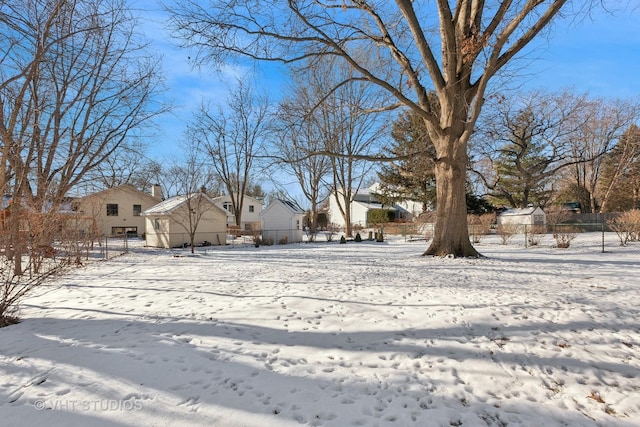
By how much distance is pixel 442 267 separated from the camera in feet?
30.3

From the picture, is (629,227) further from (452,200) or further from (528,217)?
(452,200)

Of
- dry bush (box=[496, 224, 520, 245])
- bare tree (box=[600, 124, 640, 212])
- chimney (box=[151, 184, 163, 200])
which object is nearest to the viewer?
dry bush (box=[496, 224, 520, 245])

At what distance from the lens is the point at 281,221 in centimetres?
2586

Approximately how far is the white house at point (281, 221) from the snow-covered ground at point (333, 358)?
61.1 ft

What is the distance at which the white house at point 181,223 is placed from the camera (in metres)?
→ 22.0

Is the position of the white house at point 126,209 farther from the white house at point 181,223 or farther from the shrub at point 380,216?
the shrub at point 380,216

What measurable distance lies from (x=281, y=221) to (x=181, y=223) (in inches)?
299

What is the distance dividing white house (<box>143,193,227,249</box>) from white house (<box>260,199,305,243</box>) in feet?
11.6

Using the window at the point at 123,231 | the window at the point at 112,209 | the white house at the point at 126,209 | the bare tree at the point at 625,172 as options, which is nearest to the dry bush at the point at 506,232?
the bare tree at the point at 625,172

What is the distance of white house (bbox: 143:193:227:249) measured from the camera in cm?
2203

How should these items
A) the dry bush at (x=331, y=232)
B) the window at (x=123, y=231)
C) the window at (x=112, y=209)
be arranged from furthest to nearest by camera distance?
1. the window at (x=123, y=231)
2. the window at (x=112, y=209)
3. the dry bush at (x=331, y=232)

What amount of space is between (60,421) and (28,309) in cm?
494

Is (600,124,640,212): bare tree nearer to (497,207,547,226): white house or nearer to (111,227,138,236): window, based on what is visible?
(497,207,547,226): white house

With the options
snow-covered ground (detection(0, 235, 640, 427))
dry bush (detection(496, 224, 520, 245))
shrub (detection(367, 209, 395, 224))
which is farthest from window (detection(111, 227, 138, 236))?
dry bush (detection(496, 224, 520, 245))
